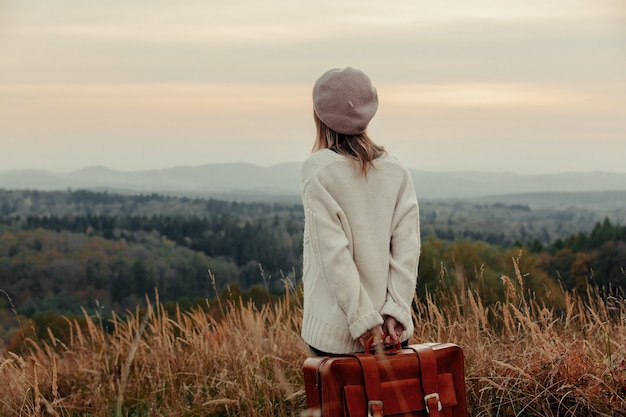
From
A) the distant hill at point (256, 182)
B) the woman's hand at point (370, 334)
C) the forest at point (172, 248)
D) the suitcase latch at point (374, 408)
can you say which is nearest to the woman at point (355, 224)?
the woman's hand at point (370, 334)

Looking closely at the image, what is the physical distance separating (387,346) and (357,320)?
19 centimetres

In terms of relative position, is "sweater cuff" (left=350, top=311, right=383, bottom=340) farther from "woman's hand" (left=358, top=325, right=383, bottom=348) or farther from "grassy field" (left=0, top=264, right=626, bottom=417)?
"grassy field" (left=0, top=264, right=626, bottom=417)

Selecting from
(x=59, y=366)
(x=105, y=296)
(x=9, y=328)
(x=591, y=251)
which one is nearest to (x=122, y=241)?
(x=105, y=296)

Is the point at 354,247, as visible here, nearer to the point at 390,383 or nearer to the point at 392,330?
the point at 392,330

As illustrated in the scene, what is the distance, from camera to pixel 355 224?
10.0 ft

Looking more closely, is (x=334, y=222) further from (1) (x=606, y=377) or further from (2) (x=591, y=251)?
(2) (x=591, y=251)

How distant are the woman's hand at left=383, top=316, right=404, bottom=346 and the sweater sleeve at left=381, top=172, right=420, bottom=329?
0.9 inches

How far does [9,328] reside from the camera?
2614cm

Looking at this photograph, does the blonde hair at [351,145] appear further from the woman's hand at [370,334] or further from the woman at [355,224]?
the woman's hand at [370,334]

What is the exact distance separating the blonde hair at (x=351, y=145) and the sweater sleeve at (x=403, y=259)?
0.19 m

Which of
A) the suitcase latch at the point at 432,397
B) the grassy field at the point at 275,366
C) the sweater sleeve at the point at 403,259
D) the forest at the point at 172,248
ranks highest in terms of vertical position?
the sweater sleeve at the point at 403,259

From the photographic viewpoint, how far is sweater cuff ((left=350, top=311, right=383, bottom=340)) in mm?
2916

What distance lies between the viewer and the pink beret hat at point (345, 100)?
3.03 meters

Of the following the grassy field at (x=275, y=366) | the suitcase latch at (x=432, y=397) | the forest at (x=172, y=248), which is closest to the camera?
the suitcase latch at (x=432, y=397)
